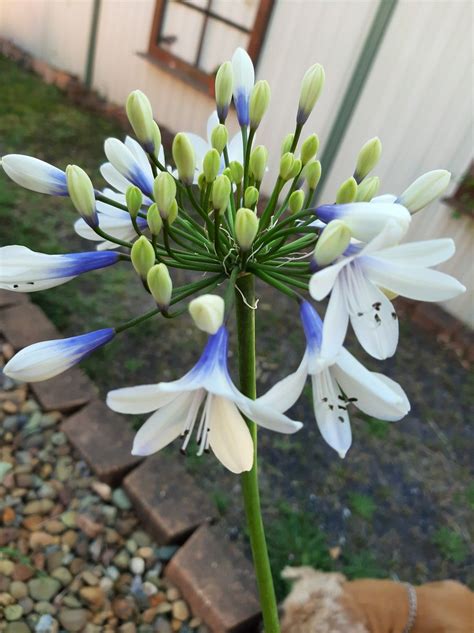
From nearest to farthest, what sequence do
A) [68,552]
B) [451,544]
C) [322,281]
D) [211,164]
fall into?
[322,281] < [211,164] < [68,552] < [451,544]

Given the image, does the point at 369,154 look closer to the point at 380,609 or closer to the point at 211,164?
the point at 211,164

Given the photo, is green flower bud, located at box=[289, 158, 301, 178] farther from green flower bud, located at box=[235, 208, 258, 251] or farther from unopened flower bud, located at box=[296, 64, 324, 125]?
green flower bud, located at box=[235, 208, 258, 251]

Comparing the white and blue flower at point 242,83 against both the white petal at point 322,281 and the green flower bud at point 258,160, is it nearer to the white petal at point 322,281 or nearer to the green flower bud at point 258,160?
the green flower bud at point 258,160

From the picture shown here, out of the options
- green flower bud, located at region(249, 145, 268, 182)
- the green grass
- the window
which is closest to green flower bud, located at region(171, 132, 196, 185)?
green flower bud, located at region(249, 145, 268, 182)

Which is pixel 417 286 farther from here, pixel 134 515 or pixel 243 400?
pixel 134 515

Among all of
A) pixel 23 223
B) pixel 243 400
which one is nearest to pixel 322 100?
pixel 23 223

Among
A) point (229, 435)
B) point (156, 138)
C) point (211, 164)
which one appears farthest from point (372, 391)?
point (156, 138)

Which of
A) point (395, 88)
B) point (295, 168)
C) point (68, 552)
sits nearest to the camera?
point (295, 168)

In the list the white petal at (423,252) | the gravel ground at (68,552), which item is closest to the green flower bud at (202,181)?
the white petal at (423,252)
